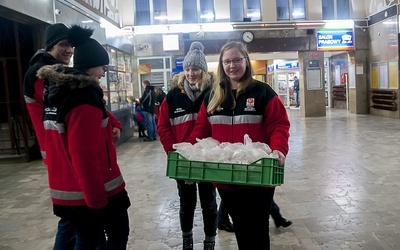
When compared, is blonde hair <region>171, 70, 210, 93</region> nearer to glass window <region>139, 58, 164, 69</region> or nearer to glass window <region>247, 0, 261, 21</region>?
glass window <region>139, 58, 164, 69</region>

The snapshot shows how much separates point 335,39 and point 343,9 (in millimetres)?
1455

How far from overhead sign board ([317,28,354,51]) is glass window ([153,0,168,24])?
18.9ft

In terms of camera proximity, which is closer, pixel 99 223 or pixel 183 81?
pixel 99 223

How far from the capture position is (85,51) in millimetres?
2146

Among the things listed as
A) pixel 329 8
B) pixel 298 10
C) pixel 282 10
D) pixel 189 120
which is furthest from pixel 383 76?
pixel 189 120

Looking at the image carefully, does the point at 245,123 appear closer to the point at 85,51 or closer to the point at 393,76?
the point at 85,51

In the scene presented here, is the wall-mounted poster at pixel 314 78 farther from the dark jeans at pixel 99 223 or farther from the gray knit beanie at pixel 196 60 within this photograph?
the dark jeans at pixel 99 223

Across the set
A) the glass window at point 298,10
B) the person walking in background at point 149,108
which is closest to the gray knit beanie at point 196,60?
the person walking in background at point 149,108

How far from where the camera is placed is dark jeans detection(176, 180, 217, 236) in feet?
9.67

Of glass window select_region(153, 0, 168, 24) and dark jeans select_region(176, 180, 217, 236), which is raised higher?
glass window select_region(153, 0, 168, 24)

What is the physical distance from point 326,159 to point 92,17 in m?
6.12

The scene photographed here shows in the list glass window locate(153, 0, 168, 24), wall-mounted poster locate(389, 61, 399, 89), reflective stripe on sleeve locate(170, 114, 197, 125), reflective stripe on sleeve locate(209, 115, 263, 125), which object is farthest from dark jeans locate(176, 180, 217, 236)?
glass window locate(153, 0, 168, 24)

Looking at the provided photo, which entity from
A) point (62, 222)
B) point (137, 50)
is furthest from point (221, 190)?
point (137, 50)

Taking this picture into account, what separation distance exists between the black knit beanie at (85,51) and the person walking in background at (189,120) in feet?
2.90
